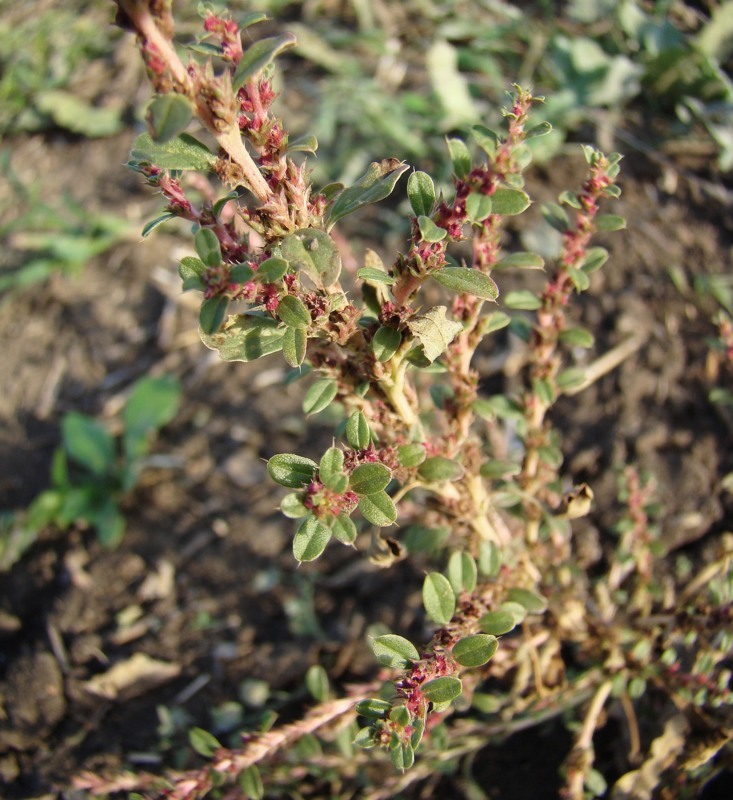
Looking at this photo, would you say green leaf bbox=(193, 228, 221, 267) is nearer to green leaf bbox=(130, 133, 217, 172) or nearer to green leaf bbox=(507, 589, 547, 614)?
green leaf bbox=(130, 133, 217, 172)

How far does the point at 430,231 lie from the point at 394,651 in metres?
0.82

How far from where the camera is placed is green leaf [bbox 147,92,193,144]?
39.2 inches

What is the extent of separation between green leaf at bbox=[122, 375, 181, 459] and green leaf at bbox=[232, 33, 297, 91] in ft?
7.09

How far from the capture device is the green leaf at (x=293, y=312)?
125 cm

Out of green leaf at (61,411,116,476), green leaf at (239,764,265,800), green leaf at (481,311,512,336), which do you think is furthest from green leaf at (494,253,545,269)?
green leaf at (61,411,116,476)

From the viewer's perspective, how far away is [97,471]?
9.91 feet

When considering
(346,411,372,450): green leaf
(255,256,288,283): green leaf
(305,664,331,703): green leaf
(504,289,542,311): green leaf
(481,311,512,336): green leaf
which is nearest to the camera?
(255,256,288,283): green leaf

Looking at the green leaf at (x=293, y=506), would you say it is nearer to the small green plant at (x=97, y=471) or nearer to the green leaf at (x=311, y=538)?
the green leaf at (x=311, y=538)

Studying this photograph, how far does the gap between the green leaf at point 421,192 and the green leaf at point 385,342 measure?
0.23 meters

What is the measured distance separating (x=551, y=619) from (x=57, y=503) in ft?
6.63

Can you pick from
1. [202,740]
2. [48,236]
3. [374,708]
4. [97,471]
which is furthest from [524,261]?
[48,236]

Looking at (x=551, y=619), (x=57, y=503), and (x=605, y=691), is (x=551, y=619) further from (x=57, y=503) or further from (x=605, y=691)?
(x=57, y=503)

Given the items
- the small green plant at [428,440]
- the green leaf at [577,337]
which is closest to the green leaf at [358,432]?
the small green plant at [428,440]

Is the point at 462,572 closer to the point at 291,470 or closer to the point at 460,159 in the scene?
the point at 291,470
